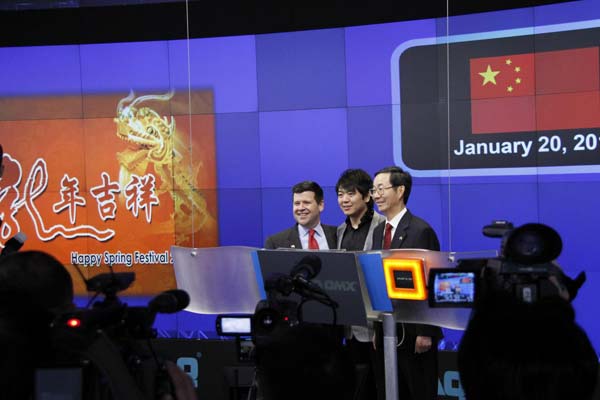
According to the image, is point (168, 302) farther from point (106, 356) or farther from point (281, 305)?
point (281, 305)

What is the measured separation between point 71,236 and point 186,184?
0.98 meters

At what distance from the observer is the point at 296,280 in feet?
9.45

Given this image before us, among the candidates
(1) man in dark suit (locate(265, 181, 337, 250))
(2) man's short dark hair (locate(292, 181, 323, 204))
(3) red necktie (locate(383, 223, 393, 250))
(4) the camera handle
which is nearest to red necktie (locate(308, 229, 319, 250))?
(1) man in dark suit (locate(265, 181, 337, 250))

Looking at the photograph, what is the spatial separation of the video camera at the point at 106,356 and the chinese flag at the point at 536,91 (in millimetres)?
3534

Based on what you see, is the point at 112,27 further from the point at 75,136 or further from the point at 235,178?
the point at 235,178

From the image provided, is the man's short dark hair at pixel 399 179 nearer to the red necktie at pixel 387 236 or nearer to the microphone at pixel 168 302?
the red necktie at pixel 387 236

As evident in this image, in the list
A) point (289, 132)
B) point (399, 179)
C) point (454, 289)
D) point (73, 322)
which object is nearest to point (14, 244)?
point (73, 322)

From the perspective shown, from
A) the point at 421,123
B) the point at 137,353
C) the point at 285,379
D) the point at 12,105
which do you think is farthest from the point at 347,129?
the point at 285,379

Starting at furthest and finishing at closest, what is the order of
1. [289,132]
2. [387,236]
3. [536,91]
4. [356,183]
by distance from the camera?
[289,132] < [536,91] < [356,183] < [387,236]

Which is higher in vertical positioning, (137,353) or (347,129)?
(347,129)

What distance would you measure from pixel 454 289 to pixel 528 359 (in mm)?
1479

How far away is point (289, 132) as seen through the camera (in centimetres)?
564

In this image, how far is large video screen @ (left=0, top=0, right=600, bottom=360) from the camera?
4918mm

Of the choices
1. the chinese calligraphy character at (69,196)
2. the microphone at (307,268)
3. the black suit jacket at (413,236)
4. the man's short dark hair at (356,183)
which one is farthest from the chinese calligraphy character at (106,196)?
the microphone at (307,268)
